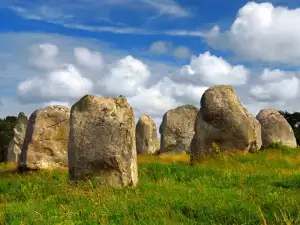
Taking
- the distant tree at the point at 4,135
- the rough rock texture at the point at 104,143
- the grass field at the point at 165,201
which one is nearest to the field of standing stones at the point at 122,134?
the rough rock texture at the point at 104,143

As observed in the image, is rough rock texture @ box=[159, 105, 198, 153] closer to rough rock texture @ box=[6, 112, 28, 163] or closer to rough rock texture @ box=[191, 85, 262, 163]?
rough rock texture @ box=[6, 112, 28, 163]

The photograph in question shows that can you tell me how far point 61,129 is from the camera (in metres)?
24.0

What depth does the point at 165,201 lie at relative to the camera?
11078mm

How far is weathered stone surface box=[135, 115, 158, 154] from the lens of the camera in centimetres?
3997

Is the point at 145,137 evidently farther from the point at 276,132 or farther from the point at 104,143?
the point at 104,143

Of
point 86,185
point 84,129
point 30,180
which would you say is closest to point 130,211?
point 86,185

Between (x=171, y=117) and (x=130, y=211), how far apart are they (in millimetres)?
26642

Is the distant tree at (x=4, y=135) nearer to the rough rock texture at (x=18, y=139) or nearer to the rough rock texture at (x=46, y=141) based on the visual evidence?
the rough rock texture at (x=18, y=139)

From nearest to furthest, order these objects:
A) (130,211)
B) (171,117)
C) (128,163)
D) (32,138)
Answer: (130,211) → (128,163) → (32,138) → (171,117)

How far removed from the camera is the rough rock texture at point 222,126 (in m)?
23.8

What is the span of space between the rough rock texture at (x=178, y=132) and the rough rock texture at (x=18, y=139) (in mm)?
9938

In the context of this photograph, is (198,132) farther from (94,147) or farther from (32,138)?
(94,147)

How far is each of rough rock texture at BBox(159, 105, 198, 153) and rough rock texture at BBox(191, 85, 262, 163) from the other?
455 inches

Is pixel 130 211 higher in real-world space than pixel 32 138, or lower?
lower
